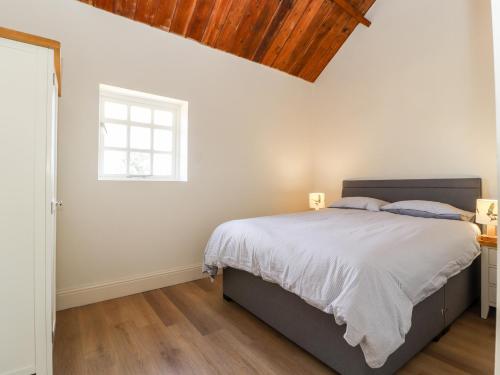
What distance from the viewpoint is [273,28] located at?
2975 mm

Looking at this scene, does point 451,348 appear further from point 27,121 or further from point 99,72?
point 99,72

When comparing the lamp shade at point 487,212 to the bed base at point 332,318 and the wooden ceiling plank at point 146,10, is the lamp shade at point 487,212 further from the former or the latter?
the wooden ceiling plank at point 146,10

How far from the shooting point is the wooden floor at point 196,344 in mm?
1429

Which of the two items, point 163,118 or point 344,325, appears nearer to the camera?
point 344,325

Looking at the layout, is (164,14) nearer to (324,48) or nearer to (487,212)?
(324,48)

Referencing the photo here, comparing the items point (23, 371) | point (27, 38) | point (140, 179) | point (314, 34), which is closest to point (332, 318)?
point (23, 371)

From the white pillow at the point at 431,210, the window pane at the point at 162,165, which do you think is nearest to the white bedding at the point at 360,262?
the white pillow at the point at 431,210

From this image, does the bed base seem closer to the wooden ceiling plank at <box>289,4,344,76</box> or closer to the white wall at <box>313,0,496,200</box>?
the white wall at <box>313,0,496,200</box>

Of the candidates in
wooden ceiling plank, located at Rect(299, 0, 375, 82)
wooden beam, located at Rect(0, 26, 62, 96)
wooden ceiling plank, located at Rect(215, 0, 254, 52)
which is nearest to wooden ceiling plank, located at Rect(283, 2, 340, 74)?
wooden ceiling plank, located at Rect(299, 0, 375, 82)

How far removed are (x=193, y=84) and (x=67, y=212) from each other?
1.66 meters

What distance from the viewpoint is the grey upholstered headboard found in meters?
2.43

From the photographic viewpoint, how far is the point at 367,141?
334 cm

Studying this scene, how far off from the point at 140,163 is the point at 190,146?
0.53 m

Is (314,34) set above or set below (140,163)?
above
